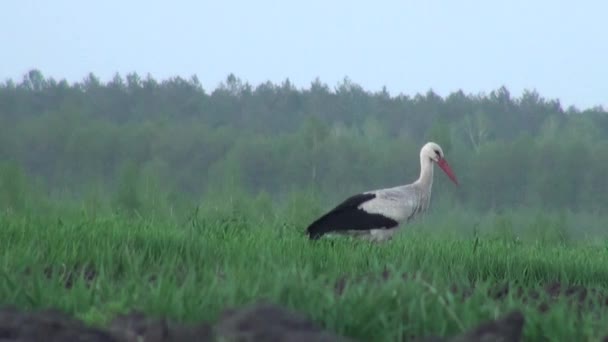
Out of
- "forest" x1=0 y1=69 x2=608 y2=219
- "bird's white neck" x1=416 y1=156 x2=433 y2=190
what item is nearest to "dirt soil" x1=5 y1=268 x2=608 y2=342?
"bird's white neck" x1=416 y1=156 x2=433 y2=190

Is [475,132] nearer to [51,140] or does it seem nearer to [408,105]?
[408,105]

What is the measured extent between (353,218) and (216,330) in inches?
371

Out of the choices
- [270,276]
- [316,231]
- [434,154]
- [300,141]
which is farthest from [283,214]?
[300,141]

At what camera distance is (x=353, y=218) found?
13.9 m

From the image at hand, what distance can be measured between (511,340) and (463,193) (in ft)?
219

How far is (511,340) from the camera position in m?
4.52

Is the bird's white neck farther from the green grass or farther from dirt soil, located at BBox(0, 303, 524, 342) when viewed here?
dirt soil, located at BBox(0, 303, 524, 342)

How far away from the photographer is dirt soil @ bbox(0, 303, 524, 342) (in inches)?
169

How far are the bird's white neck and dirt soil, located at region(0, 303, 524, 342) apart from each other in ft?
36.3

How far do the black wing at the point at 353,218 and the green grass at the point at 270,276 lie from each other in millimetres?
478

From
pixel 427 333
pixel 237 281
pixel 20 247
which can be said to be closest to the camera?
pixel 427 333

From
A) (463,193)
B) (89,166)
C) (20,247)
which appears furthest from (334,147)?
(20,247)

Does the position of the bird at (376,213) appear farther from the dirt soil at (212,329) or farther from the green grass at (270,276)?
the dirt soil at (212,329)

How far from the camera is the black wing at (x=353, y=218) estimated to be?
43.9 ft
